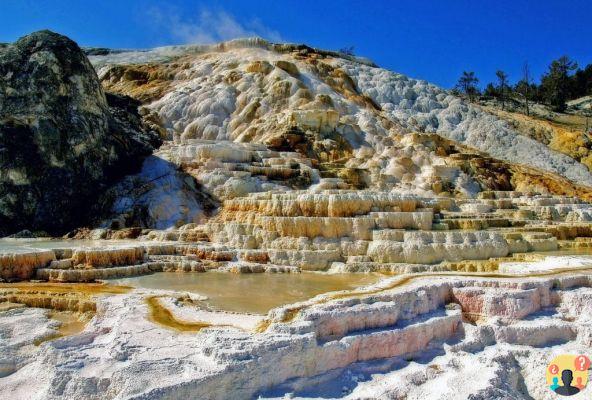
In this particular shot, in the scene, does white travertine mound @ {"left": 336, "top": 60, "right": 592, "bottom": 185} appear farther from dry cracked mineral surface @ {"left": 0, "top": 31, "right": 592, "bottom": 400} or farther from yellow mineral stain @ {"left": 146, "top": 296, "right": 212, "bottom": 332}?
yellow mineral stain @ {"left": 146, "top": 296, "right": 212, "bottom": 332}

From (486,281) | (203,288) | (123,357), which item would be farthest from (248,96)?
(123,357)

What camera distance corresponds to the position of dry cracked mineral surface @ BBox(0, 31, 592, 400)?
5621 millimetres

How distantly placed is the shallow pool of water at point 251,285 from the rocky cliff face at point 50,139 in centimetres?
736

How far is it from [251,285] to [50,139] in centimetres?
1049

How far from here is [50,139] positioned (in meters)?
16.9

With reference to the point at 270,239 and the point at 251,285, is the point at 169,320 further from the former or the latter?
the point at 270,239

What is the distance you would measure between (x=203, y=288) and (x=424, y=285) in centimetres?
419

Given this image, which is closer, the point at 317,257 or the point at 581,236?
the point at 317,257

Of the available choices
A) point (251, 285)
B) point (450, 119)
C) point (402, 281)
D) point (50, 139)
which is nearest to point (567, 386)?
point (402, 281)

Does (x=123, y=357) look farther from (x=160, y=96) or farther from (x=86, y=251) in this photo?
(x=160, y=96)

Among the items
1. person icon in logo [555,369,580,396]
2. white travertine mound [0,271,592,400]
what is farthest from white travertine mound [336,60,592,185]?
person icon in logo [555,369,580,396]

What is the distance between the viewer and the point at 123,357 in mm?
5367

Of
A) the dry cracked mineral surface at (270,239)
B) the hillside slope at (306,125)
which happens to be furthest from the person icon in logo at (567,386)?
the hillside slope at (306,125)

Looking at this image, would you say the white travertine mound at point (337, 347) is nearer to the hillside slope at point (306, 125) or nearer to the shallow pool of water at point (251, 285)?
the shallow pool of water at point (251, 285)
